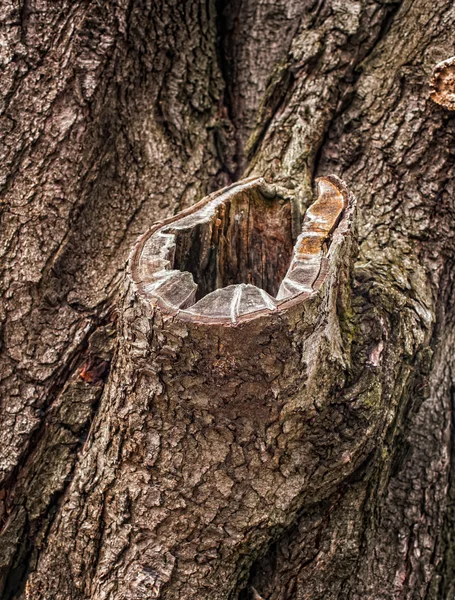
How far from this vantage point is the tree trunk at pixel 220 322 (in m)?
1.54

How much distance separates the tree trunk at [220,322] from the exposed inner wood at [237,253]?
0.04ft

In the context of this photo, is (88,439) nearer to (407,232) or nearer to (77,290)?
(77,290)

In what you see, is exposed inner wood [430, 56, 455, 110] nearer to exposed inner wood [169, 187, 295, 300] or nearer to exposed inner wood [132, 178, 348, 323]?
exposed inner wood [132, 178, 348, 323]

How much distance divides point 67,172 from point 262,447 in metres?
1.27

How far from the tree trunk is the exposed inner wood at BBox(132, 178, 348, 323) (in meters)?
0.01

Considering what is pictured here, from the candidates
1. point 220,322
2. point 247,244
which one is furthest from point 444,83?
point 220,322

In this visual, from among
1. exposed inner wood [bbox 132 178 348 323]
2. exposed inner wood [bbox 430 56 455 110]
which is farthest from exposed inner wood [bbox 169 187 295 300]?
exposed inner wood [bbox 430 56 455 110]

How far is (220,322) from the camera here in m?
1.39

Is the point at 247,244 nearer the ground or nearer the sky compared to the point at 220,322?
nearer the sky

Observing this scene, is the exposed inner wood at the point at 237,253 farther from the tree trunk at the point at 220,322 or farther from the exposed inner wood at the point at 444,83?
the exposed inner wood at the point at 444,83

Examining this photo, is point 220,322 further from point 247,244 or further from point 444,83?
point 444,83

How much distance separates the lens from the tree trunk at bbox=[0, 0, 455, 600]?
154 cm

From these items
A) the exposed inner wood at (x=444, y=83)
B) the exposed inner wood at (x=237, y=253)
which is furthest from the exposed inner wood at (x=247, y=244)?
the exposed inner wood at (x=444, y=83)

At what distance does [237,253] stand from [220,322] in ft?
2.11
